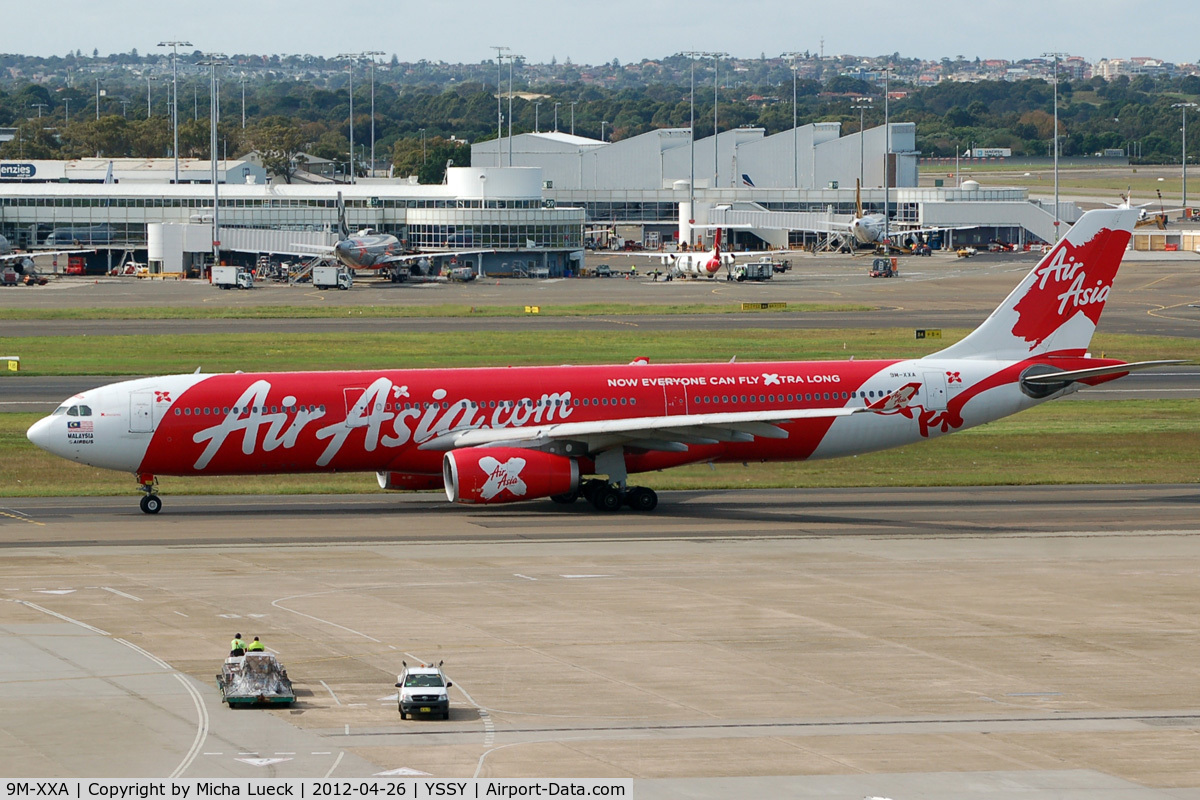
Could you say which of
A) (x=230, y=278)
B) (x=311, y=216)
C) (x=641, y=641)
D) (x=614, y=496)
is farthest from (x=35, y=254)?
(x=641, y=641)

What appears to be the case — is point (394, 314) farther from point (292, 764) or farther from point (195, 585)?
point (292, 764)

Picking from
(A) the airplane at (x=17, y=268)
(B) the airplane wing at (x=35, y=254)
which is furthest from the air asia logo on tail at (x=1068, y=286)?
(B) the airplane wing at (x=35, y=254)

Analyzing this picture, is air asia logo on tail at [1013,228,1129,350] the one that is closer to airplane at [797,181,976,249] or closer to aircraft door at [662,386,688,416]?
aircraft door at [662,386,688,416]

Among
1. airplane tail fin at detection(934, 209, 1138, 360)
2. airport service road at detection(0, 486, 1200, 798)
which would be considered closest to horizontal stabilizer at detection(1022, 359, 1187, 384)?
airplane tail fin at detection(934, 209, 1138, 360)

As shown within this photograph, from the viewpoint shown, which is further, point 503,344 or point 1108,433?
point 503,344

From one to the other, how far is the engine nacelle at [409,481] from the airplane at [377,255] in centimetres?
10795

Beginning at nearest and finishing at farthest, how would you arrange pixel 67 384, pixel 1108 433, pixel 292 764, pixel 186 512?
pixel 292 764
pixel 186 512
pixel 1108 433
pixel 67 384

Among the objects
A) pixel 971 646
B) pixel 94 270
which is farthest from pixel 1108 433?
pixel 94 270

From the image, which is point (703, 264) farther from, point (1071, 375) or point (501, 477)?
point (501, 477)

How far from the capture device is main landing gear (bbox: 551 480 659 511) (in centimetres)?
4675

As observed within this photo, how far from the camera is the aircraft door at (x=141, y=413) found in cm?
4509

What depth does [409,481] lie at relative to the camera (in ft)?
156

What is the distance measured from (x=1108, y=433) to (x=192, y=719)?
4503cm

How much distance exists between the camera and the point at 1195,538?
41656 mm
